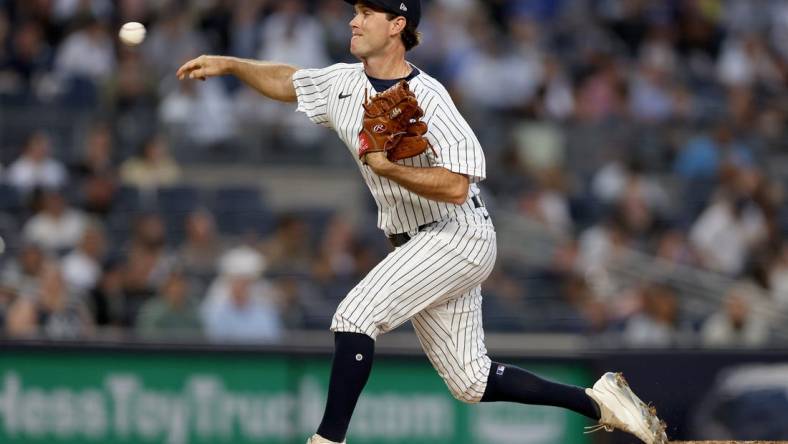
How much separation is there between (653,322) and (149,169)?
3.75 m

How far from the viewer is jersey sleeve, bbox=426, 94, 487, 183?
16.2 ft

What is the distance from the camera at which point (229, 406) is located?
747cm

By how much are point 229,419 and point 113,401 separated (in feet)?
1.93

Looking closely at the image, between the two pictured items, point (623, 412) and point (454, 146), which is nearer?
point (454, 146)

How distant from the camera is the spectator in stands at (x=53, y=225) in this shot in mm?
10195

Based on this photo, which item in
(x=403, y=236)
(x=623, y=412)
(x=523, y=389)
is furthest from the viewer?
(x=623, y=412)

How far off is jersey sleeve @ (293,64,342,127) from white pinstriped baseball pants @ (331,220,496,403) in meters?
0.57

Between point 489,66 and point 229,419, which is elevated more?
point 489,66

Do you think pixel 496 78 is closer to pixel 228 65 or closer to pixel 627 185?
pixel 627 185

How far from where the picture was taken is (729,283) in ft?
36.7

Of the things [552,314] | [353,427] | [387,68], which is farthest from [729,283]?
[387,68]

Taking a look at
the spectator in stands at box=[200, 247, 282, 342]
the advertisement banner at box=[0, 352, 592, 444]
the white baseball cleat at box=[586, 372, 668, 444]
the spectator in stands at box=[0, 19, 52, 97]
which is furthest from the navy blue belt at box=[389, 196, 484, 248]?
the spectator in stands at box=[0, 19, 52, 97]

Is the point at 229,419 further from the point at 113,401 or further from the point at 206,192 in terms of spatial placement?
the point at 206,192

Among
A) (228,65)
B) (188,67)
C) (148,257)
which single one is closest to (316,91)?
(228,65)
